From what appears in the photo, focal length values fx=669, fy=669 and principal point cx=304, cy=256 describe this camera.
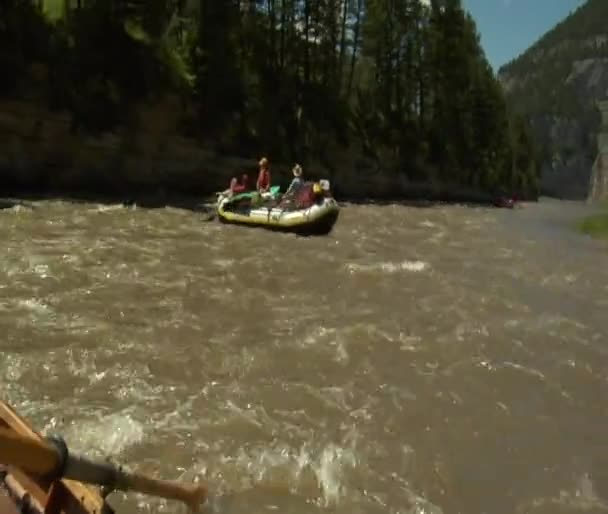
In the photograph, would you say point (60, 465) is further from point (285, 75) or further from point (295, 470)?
point (285, 75)

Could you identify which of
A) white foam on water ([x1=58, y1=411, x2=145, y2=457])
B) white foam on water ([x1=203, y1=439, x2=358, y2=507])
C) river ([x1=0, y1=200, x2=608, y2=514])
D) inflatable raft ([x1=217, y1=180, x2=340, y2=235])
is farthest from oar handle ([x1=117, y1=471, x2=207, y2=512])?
inflatable raft ([x1=217, y1=180, x2=340, y2=235])

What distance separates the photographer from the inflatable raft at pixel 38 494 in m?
3.77

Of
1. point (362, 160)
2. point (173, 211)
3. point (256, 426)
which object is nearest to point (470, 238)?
point (173, 211)

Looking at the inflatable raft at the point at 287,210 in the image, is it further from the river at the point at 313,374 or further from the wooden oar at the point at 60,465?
the wooden oar at the point at 60,465

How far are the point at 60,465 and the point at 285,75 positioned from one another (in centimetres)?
3961

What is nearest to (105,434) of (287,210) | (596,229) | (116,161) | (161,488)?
(161,488)

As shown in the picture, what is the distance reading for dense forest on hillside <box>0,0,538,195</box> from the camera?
27.2m

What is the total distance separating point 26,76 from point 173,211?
839 cm

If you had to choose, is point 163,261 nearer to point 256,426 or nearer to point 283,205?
point 283,205

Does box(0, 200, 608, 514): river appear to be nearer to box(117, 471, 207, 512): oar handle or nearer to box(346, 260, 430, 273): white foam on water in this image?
box(346, 260, 430, 273): white foam on water

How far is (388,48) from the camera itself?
49.5 meters

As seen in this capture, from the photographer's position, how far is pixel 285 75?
40781 millimetres

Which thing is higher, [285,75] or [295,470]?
[285,75]

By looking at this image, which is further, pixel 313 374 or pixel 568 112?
pixel 568 112
